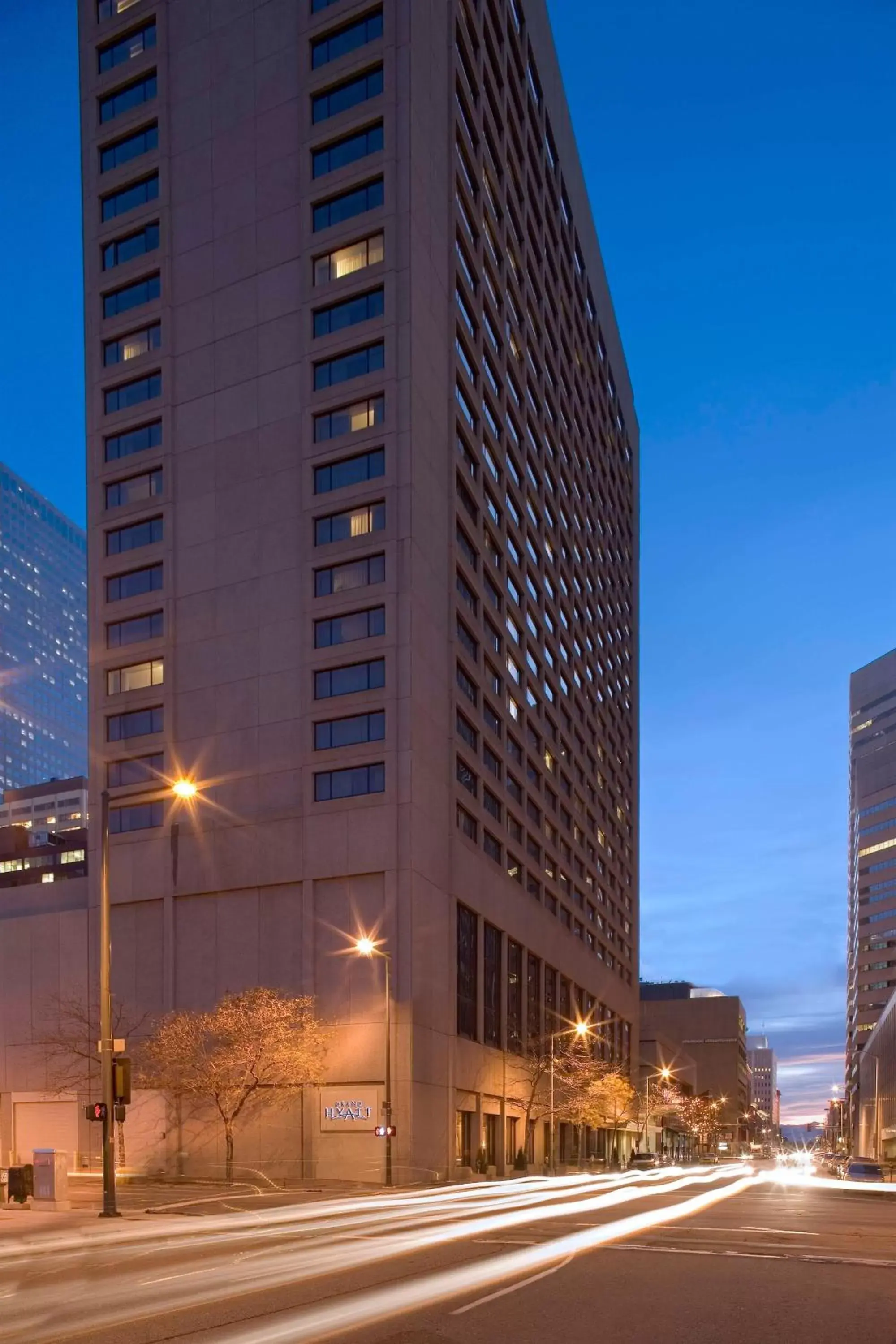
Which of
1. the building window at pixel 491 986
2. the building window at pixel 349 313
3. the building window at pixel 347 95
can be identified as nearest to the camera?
the building window at pixel 349 313

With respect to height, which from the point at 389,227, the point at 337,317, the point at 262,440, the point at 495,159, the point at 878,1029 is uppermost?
→ the point at 495,159

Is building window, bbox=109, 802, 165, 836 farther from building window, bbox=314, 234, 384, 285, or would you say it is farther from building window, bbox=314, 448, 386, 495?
building window, bbox=314, 234, 384, 285

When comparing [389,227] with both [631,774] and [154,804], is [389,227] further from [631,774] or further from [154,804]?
[631,774]

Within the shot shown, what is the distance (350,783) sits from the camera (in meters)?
58.6

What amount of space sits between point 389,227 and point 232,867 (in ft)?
112

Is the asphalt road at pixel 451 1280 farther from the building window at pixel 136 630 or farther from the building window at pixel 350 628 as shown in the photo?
the building window at pixel 136 630

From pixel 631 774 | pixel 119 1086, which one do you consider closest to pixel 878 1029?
pixel 631 774

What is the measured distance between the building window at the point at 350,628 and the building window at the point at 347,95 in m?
27.2

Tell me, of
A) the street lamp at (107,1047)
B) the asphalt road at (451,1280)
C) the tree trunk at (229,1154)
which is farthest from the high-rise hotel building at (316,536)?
the asphalt road at (451,1280)

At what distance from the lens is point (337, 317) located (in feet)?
207

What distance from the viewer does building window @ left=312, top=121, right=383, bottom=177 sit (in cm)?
6272

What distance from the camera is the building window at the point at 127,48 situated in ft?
231

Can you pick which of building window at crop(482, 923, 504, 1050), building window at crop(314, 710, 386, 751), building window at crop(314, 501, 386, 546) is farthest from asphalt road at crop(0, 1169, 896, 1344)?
building window at crop(482, 923, 504, 1050)

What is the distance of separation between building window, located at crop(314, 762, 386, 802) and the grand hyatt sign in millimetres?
13741
